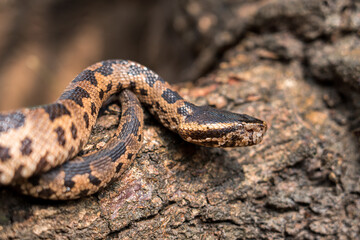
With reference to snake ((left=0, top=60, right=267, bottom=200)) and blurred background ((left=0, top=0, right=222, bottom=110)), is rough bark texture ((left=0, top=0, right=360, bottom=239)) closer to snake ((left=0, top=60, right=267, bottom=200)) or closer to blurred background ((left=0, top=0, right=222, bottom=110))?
snake ((left=0, top=60, right=267, bottom=200))

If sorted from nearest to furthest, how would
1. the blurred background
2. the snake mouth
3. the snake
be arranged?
1. the snake
2. the snake mouth
3. the blurred background

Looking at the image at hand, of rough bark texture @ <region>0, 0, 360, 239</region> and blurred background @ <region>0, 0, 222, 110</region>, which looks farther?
blurred background @ <region>0, 0, 222, 110</region>

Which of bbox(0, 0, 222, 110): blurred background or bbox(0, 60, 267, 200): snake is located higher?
bbox(0, 0, 222, 110): blurred background

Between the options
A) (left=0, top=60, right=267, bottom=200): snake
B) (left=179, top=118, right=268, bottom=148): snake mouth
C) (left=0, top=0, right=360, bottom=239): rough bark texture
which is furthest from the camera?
(left=179, top=118, right=268, bottom=148): snake mouth

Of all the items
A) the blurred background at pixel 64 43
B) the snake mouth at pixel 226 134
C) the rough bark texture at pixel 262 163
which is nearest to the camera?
the rough bark texture at pixel 262 163

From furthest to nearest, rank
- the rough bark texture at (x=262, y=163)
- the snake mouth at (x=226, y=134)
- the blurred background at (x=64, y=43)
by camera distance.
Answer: the blurred background at (x=64, y=43) < the snake mouth at (x=226, y=134) < the rough bark texture at (x=262, y=163)

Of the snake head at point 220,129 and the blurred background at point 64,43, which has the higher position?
the blurred background at point 64,43

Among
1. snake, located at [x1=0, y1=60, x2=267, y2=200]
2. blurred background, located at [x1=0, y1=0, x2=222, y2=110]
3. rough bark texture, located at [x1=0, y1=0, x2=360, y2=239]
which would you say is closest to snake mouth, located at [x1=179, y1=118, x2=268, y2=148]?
snake, located at [x1=0, y1=60, x2=267, y2=200]

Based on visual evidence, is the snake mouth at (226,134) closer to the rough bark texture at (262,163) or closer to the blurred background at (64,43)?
the rough bark texture at (262,163)

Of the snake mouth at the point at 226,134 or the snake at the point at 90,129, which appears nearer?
the snake at the point at 90,129

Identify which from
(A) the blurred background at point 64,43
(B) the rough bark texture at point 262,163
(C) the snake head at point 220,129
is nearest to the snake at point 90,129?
(C) the snake head at point 220,129
